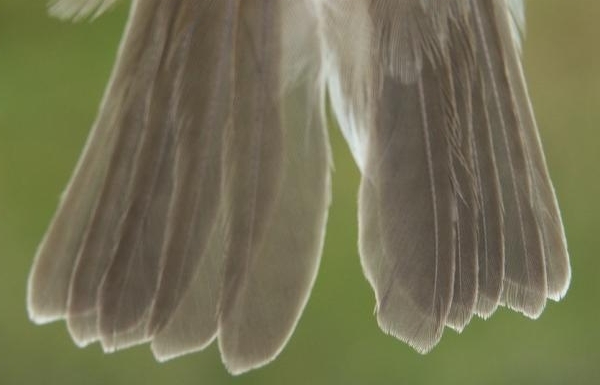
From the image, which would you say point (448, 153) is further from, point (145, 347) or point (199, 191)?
point (145, 347)

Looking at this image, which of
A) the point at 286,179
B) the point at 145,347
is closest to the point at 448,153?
the point at 286,179

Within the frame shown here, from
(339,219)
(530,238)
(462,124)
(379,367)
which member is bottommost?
(379,367)

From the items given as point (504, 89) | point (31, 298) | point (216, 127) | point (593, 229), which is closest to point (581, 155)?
point (593, 229)

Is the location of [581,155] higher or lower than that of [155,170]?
lower

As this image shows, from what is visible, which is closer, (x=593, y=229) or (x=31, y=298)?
(x=31, y=298)

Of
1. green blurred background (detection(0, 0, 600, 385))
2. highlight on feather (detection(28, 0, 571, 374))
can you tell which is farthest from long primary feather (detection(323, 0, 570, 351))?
green blurred background (detection(0, 0, 600, 385))

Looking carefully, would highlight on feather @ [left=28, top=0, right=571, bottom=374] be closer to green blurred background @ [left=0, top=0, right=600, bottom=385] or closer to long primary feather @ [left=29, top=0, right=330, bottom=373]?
long primary feather @ [left=29, top=0, right=330, bottom=373]

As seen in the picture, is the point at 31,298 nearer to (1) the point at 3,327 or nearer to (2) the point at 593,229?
(1) the point at 3,327
